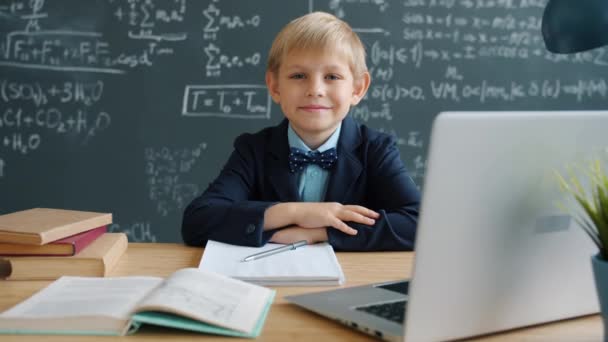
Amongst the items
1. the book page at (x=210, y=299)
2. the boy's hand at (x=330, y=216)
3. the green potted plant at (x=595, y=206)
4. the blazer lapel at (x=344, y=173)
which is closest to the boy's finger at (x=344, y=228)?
the boy's hand at (x=330, y=216)

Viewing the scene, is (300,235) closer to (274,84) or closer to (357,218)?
(357,218)

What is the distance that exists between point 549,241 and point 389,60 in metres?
2.44

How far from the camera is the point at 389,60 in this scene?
10.8ft

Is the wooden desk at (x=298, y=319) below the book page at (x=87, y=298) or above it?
below

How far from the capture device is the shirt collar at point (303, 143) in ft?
6.22

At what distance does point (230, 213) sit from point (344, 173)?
39 centimetres

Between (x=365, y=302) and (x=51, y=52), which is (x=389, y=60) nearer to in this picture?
(x=51, y=52)

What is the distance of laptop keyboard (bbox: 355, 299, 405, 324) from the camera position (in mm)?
968

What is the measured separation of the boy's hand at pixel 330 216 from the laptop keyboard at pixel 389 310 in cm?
52

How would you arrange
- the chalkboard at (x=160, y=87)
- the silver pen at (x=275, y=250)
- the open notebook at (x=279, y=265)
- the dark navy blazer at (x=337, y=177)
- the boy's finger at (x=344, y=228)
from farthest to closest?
the chalkboard at (x=160, y=87)
the dark navy blazer at (x=337, y=177)
the boy's finger at (x=344, y=228)
the silver pen at (x=275, y=250)
the open notebook at (x=279, y=265)

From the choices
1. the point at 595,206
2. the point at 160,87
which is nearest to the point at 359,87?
the point at 595,206

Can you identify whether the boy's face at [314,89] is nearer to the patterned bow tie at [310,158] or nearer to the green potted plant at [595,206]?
the patterned bow tie at [310,158]

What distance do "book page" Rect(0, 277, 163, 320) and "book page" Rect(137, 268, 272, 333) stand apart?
4cm

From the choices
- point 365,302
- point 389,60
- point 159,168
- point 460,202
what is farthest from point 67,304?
point 389,60
